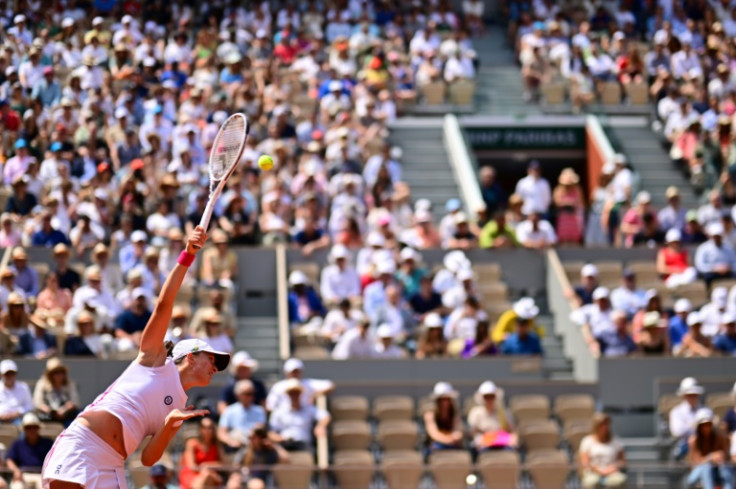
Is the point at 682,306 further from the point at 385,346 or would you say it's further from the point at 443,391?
the point at 443,391

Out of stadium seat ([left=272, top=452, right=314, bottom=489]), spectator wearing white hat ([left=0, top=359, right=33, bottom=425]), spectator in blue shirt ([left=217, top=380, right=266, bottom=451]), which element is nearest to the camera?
stadium seat ([left=272, top=452, right=314, bottom=489])

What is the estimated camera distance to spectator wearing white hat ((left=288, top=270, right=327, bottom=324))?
17.8 meters

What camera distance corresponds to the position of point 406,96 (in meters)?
25.4

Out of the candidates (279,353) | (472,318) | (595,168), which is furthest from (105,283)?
(595,168)

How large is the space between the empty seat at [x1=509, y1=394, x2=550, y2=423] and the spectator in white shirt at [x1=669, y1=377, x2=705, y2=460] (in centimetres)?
129

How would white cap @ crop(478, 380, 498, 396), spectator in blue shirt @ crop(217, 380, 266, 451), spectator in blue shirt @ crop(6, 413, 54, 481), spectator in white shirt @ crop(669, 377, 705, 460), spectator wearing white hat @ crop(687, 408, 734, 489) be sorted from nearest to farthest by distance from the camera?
spectator in blue shirt @ crop(6, 413, 54, 481) → spectator in blue shirt @ crop(217, 380, 266, 451) → spectator wearing white hat @ crop(687, 408, 734, 489) → white cap @ crop(478, 380, 498, 396) → spectator in white shirt @ crop(669, 377, 705, 460)

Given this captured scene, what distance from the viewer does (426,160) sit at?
24.2 metres

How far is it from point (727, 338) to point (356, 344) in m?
4.14

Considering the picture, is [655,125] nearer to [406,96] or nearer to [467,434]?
[406,96]

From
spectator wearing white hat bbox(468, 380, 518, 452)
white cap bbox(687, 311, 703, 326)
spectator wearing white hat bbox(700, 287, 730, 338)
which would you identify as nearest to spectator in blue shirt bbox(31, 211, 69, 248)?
spectator wearing white hat bbox(468, 380, 518, 452)

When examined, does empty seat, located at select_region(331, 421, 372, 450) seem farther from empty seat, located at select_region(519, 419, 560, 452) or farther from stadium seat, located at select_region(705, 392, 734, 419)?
stadium seat, located at select_region(705, 392, 734, 419)

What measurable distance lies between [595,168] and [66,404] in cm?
1337

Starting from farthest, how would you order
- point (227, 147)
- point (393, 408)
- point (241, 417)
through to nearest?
point (393, 408)
point (241, 417)
point (227, 147)

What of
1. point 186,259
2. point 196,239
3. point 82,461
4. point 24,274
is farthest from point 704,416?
point 82,461
